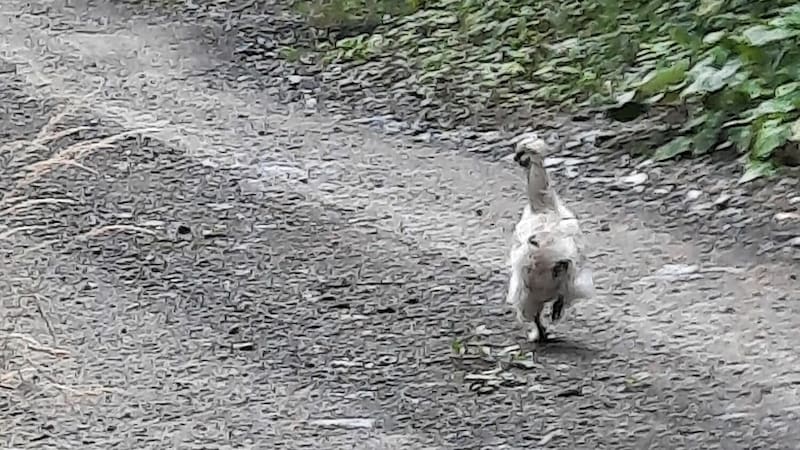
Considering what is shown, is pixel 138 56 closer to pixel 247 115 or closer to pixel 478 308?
pixel 247 115

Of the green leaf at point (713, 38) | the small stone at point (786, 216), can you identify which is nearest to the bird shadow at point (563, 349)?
the small stone at point (786, 216)

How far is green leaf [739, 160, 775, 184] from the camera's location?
7305 mm

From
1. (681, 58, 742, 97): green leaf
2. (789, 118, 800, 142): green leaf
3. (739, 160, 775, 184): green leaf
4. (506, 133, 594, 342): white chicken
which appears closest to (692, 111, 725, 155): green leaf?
(681, 58, 742, 97): green leaf

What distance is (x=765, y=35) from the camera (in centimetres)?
796

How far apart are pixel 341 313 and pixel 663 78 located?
2913 millimetres

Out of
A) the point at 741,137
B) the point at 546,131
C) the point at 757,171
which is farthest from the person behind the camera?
the point at 546,131

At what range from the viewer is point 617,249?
22.3 feet

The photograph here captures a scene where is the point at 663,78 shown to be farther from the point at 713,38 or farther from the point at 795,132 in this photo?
the point at 795,132

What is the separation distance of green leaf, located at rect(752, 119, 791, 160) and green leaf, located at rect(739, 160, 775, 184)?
0.15 feet

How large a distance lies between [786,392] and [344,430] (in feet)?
4.70

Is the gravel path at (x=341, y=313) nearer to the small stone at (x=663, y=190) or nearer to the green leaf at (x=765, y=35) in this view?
the small stone at (x=663, y=190)

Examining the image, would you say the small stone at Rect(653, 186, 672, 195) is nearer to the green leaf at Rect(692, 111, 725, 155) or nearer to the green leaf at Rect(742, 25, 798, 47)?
the green leaf at Rect(692, 111, 725, 155)

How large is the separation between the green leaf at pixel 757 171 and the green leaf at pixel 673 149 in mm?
510

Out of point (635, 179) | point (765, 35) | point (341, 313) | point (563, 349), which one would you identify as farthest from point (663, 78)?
point (563, 349)
